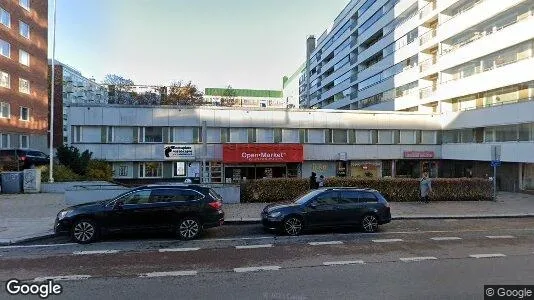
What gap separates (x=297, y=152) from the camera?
29844mm

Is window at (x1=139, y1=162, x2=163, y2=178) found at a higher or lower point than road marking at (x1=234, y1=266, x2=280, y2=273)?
higher

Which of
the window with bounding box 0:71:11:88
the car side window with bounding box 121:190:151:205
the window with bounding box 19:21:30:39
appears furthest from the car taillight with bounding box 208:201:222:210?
the window with bounding box 19:21:30:39

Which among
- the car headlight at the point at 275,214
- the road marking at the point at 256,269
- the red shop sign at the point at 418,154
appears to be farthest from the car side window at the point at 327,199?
the red shop sign at the point at 418,154

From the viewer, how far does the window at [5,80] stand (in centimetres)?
3484

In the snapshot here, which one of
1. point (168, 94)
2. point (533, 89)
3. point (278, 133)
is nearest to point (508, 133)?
point (533, 89)

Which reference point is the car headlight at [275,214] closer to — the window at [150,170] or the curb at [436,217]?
the curb at [436,217]

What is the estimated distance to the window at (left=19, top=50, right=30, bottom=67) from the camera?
124 feet

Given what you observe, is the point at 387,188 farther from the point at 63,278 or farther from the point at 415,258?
the point at 63,278

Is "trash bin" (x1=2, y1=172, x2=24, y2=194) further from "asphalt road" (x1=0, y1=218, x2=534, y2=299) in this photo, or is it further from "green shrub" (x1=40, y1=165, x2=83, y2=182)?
"asphalt road" (x1=0, y1=218, x2=534, y2=299)

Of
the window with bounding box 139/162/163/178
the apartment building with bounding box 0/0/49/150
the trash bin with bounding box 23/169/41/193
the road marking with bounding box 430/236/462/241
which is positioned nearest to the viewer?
the road marking with bounding box 430/236/462/241

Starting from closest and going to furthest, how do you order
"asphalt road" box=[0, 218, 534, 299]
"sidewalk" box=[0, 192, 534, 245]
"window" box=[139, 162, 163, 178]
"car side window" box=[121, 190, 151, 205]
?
"asphalt road" box=[0, 218, 534, 299] → "car side window" box=[121, 190, 151, 205] → "sidewalk" box=[0, 192, 534, 245] → "window" box=[139, 162, 163, 178]

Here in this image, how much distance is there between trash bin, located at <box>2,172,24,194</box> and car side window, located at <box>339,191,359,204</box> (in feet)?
55.8

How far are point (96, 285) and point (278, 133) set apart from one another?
2456 cm

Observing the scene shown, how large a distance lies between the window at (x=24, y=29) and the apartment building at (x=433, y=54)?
128 ft
